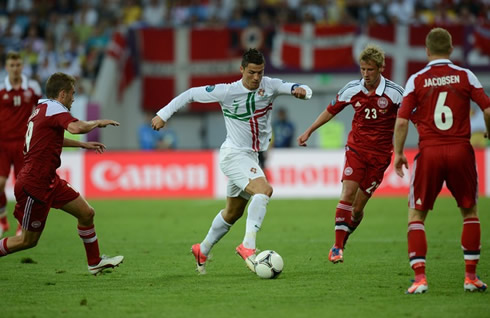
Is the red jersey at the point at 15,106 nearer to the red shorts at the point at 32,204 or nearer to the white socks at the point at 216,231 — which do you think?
the red shorts at the point at 32,204

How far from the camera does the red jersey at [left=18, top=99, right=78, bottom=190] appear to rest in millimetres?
8039

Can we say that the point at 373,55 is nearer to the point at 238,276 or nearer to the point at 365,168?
the point at 365,168

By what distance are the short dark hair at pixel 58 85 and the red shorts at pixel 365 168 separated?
326 centimetres

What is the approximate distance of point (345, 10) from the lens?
25062mm

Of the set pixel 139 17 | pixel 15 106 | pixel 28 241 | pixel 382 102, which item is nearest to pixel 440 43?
pixel 382 102

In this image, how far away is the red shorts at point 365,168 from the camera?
9188mm

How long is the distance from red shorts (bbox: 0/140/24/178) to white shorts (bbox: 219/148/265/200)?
4589mm

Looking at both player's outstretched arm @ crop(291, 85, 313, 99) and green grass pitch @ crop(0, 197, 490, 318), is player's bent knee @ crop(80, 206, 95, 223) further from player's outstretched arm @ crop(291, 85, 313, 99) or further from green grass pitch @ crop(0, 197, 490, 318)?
player's outstretched arm @ crop(291, 85, 313, 99)

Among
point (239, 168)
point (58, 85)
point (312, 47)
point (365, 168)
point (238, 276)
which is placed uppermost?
point (312, 47)

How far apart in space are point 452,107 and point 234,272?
10.4 ft

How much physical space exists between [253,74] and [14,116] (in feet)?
16.8

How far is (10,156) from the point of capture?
12148mm

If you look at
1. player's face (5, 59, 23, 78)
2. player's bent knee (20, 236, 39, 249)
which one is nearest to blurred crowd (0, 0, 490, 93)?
player's face (5, 59, 23, 78)

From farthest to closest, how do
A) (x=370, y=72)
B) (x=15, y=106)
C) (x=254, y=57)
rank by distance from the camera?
1. (x=15, y=106)
2. (x=370, y=72)
3. (x=254, y=57)
